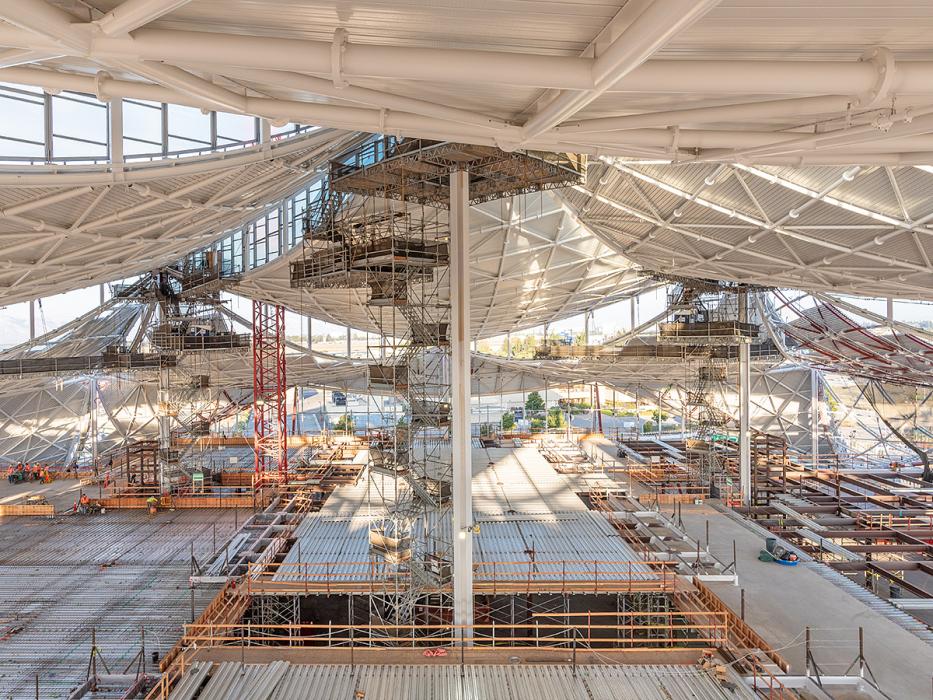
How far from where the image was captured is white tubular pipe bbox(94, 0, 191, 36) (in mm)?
4410

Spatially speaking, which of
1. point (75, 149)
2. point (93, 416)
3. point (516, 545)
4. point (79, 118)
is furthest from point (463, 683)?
point (93, 416)

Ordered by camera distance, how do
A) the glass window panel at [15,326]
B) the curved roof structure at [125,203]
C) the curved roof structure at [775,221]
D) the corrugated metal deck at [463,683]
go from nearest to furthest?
1. the corrugated metal deck at [463,683]
2. the curved roof structure at [125,203]
3. the curved roof structure at [775,221]
4. the glass window panel at [15,326]


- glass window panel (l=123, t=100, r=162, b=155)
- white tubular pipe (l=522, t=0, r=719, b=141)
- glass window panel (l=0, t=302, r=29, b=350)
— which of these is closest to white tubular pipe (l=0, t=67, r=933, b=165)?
white tubular pipe (l=522, t=0, r=719, b=141)

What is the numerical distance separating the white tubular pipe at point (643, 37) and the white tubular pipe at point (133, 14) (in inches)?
125

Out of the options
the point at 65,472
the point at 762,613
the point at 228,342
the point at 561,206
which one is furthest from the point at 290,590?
the point at 65,472

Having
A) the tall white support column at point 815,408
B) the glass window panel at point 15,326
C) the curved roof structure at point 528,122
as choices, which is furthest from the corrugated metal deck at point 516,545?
the glass window panel at point 15,326

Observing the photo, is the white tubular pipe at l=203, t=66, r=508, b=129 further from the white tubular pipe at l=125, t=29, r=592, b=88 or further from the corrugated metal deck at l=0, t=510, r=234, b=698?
the corrugated metal deck at l=0, t=510, r=234, b=698

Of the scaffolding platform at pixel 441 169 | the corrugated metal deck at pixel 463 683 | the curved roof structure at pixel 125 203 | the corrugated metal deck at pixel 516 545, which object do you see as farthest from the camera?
the corrugated metal deck at pixel 516 545

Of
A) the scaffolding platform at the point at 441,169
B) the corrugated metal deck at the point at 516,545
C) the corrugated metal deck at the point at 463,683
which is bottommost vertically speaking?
the corrugated metal deck at the point at 463,683

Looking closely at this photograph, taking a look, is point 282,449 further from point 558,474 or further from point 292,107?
point 292,107

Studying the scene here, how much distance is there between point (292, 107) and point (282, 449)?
28.2m

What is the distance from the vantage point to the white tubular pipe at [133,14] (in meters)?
4.41

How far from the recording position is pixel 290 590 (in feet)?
56.5

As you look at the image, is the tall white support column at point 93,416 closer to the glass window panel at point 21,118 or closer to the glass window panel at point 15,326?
the glass window panel at point 15,326
